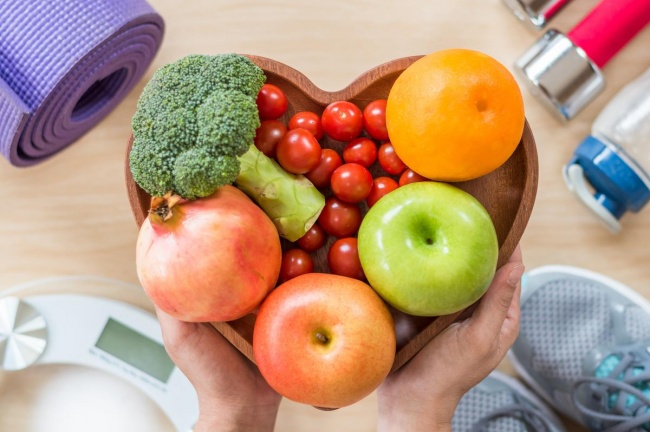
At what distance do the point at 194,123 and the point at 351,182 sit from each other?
196 mm

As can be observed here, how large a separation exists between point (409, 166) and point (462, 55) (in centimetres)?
A: 14

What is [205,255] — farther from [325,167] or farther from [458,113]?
[458,113]

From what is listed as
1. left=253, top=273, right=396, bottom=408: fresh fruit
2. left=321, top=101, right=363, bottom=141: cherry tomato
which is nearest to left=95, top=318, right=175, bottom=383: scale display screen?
left=253, top=273, right=396, bottom=408: fresh fruit

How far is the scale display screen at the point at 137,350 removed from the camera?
96 centimetres

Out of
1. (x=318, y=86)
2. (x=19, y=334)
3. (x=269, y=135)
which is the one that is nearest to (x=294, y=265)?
(x=269, y=135)

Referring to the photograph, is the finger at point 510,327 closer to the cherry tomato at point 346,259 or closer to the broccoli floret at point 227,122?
the cherry tomato at point 346,259

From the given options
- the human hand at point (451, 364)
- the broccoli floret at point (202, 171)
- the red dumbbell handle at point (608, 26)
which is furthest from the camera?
the red dumbbell handle at point (608, 26)

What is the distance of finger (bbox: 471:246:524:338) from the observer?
0.69 m

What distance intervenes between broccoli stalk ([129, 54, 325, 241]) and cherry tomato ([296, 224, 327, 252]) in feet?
0.34

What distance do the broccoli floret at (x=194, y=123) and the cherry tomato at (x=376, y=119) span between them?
15 cm

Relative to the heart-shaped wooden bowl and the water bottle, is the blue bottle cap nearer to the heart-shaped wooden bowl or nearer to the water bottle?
the water bottle

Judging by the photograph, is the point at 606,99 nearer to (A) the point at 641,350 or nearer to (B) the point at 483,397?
(A) the point at 641,350

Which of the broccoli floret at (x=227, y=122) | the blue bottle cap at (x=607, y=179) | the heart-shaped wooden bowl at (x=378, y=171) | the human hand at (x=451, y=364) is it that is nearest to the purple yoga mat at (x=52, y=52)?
the heart-shaped wooden bowl at (x=378, y=171)

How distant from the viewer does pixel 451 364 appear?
0.76 metres
